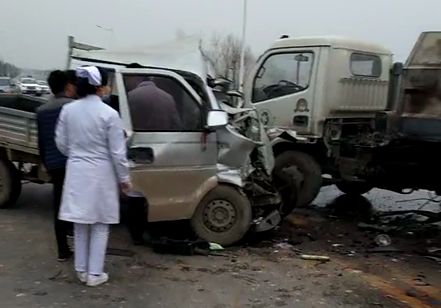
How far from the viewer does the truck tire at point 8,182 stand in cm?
821

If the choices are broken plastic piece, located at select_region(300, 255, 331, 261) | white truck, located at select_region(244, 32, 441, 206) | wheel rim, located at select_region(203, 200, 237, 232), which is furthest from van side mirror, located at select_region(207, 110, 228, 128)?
white truck, located at select_region(244, 32, 441, 206)

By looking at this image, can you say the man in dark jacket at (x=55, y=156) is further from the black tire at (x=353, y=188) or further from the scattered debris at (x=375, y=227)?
the black tire at (x=353, y=188)

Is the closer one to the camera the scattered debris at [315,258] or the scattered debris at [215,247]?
the scattered debris at [315,258]

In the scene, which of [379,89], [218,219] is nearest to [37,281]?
[218,219]

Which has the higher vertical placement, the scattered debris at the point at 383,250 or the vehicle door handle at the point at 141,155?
the vehicle door handle at the point at 141,155

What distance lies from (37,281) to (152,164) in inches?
66.5

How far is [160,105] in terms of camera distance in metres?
6.64

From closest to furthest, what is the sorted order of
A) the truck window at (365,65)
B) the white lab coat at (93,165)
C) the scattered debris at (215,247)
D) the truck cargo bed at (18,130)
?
1. the white lab coat at (93,165)
2. the scattered debris at (215,247)
3. the truck cargo bed at (18,130)
4. the truck window at (365,65)

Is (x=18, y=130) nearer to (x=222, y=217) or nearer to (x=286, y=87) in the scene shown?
(x=222, y=217)

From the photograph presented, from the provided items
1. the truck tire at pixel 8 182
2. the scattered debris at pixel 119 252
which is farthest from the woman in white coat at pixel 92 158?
the truck tire at pixel 8 182

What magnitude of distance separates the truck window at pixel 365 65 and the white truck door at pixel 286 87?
68cm

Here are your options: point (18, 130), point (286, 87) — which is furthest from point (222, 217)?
point (286, 87)

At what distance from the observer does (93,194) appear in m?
5.06

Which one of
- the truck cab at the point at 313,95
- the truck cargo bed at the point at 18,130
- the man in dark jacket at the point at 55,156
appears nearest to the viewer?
the man in dark jacket at the point at 55,156
